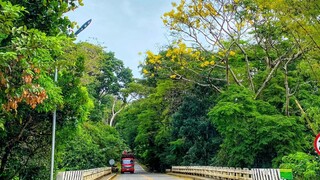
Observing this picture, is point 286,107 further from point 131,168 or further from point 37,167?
point 131,168

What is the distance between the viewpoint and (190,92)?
3083cm

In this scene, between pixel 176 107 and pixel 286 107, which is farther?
pixel 176 107

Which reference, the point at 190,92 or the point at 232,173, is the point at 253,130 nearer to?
the point at 232,173

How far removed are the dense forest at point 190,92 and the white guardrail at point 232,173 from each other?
0.95 meters

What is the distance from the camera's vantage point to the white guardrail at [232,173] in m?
13.4

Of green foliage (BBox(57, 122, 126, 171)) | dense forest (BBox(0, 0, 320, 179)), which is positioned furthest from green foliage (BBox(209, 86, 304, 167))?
green foliage (BBox(57, 122, 126, 171))

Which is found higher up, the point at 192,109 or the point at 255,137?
the point at 192,109

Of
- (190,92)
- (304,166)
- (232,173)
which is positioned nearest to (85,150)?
(190,92)

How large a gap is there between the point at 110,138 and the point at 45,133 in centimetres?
2543

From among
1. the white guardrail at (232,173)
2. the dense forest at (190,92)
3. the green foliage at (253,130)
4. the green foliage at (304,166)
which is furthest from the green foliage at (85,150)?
the green foliage at (304,166)

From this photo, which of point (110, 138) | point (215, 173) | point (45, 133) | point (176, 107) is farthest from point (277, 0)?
point (110, 138)

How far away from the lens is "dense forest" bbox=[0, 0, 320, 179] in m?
6.85

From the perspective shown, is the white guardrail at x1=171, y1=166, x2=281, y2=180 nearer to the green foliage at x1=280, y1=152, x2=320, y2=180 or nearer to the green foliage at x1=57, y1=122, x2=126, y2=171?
the green foliage at x1=280, y1=152, x2=320, y2=180

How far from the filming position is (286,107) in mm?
20781
